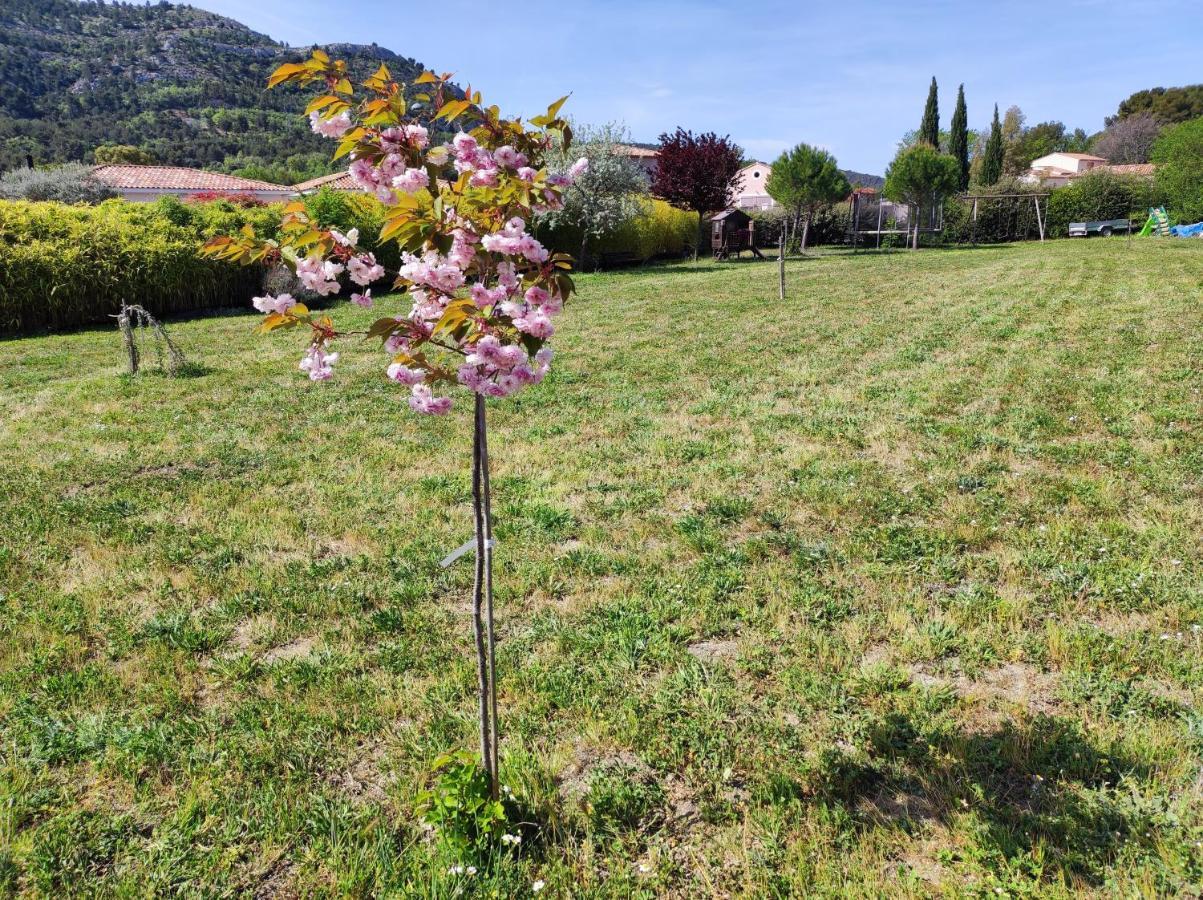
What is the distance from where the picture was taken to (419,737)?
95.3 inches

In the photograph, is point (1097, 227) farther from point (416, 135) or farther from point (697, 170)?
point (416, 135)

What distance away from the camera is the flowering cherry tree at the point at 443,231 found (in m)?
1.56

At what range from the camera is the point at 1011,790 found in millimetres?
2135

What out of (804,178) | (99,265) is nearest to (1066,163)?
(804,178)

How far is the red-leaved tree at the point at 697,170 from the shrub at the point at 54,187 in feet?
71.3

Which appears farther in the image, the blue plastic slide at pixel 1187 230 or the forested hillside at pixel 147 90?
the forested hillside at pixel 147 90


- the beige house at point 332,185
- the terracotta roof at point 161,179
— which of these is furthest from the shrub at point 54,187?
the beige house at point 332,185

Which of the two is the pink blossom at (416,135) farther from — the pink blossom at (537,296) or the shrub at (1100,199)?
the shrub at (1100,199)

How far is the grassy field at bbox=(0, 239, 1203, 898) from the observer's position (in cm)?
198

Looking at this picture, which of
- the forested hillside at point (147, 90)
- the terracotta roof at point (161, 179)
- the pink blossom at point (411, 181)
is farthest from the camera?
the forested hillside at point (147, 90)

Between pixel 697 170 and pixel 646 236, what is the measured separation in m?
6.03

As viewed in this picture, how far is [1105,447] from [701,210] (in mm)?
26158

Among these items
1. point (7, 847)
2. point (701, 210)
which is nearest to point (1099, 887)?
point (7, 847)

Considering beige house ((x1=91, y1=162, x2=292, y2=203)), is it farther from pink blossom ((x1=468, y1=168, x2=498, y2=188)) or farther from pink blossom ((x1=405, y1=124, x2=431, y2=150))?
pink blossom ((x1=468, y1=168, x2=498, y2=188))
